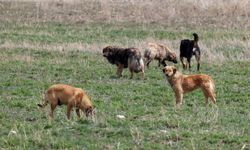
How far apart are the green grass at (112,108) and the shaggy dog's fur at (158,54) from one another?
0.63m

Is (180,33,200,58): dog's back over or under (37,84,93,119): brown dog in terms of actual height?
over

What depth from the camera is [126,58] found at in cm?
1853

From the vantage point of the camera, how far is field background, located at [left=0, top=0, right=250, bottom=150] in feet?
33.8

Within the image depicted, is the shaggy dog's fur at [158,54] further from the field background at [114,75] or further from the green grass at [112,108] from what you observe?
the green grass at [112,108]

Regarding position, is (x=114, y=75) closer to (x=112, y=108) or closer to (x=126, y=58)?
(x=126, y=58)

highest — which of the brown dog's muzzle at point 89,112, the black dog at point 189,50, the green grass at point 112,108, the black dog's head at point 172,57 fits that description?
the black dog at point 189,50

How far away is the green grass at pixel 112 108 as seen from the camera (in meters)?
10.0

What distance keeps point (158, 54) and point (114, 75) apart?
2921mm

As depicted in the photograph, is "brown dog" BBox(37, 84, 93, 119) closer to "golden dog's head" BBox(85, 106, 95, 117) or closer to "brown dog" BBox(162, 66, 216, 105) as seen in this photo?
"golden dog's head" BBox(85, 106, 95, 117)

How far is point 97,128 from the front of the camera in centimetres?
1082

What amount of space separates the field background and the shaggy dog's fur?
429 mm

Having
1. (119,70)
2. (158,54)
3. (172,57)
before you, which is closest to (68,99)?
(119,70)

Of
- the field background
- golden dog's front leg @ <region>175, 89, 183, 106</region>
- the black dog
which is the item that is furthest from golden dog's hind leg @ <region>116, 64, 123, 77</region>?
golden dog's front leg @ <region>175, 89, 183, 106</region>

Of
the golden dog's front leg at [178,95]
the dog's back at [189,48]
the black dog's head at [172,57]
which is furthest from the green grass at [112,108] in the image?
the black dog's head at [172,57]
